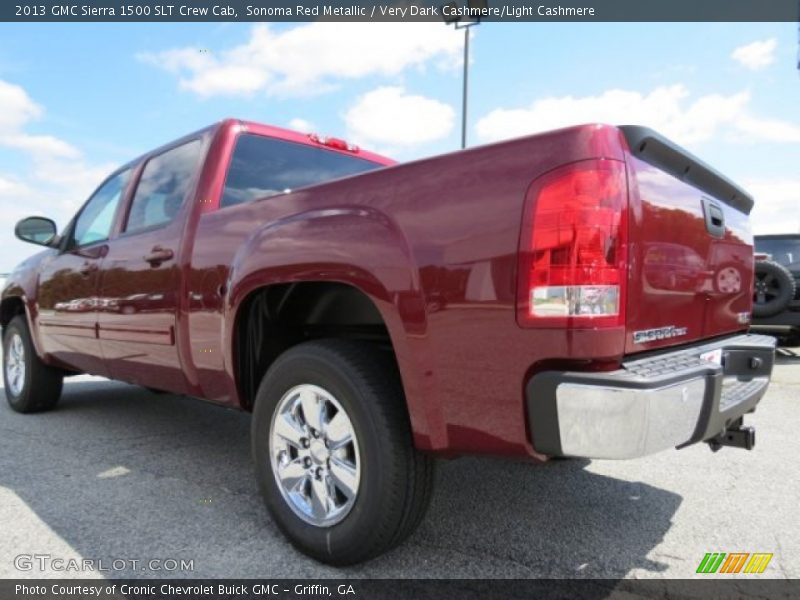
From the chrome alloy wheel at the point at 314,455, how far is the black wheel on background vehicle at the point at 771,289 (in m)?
6.31

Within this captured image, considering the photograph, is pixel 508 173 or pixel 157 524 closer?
pixel 508 173

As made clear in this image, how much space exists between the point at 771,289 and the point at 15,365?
314 inches

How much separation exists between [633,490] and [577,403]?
5.85ft

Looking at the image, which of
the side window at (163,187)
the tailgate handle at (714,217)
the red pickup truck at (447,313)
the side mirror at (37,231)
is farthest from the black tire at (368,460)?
the side mirror at (37,231)

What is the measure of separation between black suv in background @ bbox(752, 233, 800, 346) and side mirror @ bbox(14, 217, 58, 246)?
20.1 ft

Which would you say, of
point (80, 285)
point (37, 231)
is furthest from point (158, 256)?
point (37, 231)

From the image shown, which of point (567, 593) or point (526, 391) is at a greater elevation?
point (526, 391)

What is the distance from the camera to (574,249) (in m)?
1.68

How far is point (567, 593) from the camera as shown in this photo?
2068 millimetres

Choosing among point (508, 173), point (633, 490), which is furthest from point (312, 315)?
point (633, 490)

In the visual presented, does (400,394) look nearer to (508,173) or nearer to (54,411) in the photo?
(508,173)

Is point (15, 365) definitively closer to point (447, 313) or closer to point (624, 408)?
point (447, 313)

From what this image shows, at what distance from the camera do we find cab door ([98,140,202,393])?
3119 mm

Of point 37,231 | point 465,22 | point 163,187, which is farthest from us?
point 465,22
